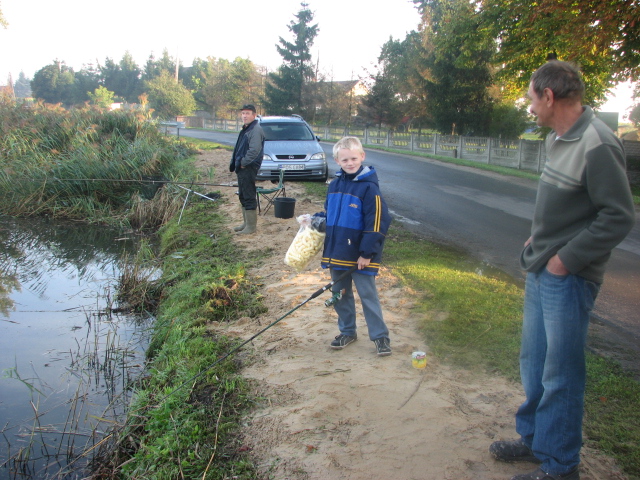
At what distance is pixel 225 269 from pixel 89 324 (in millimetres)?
1826

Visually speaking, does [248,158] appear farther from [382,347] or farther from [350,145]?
[382,347]

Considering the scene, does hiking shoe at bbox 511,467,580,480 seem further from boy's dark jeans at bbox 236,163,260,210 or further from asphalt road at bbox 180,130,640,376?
boy's dark jeans at bbox 236,163,260,210

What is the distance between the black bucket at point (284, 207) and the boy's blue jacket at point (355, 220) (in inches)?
200

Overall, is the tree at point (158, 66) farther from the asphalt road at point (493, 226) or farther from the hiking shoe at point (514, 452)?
the hiking shoe at point (514, 452)

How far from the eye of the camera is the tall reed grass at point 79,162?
535 inches

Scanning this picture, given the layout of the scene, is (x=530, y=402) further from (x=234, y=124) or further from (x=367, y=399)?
(x=234, y=124)

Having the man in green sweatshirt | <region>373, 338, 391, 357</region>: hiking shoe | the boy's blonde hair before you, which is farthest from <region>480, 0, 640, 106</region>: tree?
the man in green sweatshirt

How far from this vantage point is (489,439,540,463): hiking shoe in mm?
2998

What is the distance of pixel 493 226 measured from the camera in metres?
10.2

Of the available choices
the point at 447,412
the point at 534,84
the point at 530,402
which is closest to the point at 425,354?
the point at 447,412

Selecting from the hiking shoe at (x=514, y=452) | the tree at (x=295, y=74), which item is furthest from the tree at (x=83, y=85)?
the hiking shoe at (x=514, y=452)

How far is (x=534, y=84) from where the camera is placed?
254cm

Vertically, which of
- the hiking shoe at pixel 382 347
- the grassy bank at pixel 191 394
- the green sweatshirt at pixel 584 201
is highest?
the green sweatshirt at pixel 584 201

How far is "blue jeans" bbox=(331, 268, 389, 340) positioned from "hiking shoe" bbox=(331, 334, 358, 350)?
38 millimetres
